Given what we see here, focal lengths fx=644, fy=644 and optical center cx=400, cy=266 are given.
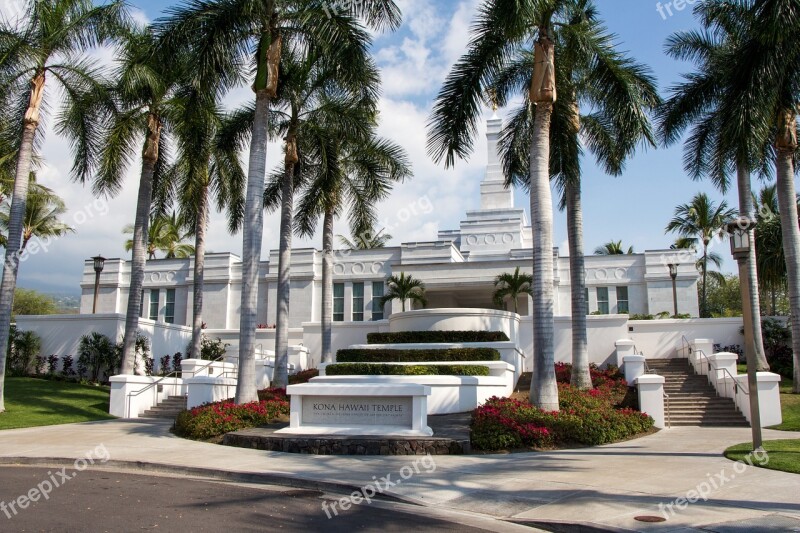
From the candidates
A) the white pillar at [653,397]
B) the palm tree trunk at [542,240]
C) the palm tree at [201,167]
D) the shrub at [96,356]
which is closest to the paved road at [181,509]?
the palm tree trunk at [542,240]

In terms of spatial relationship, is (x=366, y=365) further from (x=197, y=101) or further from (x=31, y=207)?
(x=31, y=207)

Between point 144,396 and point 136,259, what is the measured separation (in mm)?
4746

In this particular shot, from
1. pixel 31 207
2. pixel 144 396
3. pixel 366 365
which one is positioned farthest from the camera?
pixel 31 207

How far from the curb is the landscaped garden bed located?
4.42 meters

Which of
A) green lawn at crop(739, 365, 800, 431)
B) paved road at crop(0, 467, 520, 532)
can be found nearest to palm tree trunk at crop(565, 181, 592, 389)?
green lawn at crop(739, 365, 800, 431)

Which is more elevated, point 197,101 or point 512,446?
point 197,101

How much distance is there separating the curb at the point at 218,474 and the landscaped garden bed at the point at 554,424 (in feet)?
14.5

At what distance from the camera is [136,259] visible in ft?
73.6

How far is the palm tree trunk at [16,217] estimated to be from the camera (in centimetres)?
1886

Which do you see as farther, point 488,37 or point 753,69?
point 488,37

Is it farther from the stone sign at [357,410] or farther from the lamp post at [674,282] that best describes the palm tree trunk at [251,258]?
the lamp post at [674,282]

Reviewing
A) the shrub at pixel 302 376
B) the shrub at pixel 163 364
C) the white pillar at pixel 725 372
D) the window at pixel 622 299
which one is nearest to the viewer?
the white pillar at pixel 725 372

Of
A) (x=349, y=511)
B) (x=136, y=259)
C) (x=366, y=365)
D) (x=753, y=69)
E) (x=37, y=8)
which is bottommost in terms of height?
(x=349, y=511)

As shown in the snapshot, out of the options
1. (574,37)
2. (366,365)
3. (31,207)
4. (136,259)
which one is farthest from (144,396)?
(31,207)
